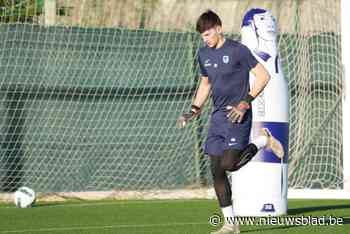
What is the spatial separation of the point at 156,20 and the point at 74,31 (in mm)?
1406

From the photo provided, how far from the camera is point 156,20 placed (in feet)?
54.2

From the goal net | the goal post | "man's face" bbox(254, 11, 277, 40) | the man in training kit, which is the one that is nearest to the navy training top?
the man in training kit

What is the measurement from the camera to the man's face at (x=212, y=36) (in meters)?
9.41

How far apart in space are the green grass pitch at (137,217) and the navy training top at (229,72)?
3.91 feet

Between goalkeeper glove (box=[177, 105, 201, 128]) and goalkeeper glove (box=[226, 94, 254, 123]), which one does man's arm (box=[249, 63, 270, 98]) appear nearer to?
goalkeeper glove (box=[226, 94, 254, 123])

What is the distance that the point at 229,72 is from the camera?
31.3 feet

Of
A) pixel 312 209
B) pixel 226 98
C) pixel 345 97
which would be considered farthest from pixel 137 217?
pixel 345 97

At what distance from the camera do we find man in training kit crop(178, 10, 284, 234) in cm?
939

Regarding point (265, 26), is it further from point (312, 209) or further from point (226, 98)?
point (312, 209)

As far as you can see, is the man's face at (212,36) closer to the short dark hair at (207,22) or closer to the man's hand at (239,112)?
the short dark hair at (207,22)

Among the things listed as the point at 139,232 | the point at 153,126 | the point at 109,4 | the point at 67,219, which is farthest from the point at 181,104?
the point at 139,232

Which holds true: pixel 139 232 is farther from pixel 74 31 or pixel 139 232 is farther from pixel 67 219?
pixel 74 31

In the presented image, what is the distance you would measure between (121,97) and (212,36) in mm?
6784
